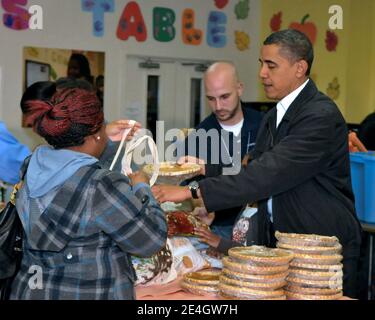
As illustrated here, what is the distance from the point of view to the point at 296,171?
2773mm

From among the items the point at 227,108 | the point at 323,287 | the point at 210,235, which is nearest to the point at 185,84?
the point at 227,108

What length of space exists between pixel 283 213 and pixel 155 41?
5.17m

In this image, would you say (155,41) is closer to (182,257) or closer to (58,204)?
(182,257)

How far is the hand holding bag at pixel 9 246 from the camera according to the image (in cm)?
223

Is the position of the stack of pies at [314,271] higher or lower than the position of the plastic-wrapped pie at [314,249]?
lower

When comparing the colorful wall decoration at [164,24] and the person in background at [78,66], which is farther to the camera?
the colorful wall decoration at [164,24]

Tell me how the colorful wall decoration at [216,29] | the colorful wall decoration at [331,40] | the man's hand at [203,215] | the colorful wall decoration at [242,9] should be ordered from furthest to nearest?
the colorful wall decoration at [331,40] → the colorful wall decoration at [242,9] → the colorful wall decoration at [216,29] → the man's hand at [203,215]

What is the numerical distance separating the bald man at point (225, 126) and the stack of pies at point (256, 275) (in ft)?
3.58

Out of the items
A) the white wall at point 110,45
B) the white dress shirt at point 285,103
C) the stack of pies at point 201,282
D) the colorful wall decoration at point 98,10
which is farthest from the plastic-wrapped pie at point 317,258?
A: the colorful wall decoration at point 98,10

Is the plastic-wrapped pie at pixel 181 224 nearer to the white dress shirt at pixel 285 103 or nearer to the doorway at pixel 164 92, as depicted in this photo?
the white dress shirt at pixel 285 103

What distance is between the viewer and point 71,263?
7.09 feet

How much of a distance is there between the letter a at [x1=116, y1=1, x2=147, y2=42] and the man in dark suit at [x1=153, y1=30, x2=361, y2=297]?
4700 millimetres
